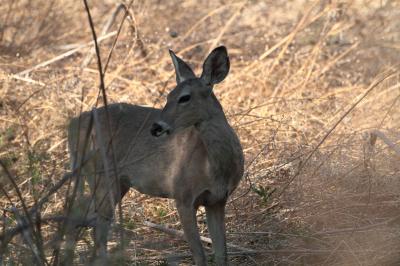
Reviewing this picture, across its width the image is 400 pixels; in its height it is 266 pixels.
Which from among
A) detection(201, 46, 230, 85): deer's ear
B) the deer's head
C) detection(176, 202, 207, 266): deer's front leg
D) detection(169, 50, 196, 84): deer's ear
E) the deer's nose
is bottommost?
detection(176, 202, 207, 266): deer's front leg

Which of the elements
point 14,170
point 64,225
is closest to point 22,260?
point 64,225

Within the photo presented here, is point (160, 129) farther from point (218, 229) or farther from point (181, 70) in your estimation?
point (218, 229)

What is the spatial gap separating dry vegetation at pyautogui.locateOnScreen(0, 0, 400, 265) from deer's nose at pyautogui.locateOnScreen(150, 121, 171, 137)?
0.74 meters

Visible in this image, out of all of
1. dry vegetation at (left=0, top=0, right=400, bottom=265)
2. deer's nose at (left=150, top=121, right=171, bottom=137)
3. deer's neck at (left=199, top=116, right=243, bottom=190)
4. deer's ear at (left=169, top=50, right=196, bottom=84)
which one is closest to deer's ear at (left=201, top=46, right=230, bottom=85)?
deer's ear at (left=169, top=50, right=196, bottom=84)

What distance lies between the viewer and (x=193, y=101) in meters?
5.58

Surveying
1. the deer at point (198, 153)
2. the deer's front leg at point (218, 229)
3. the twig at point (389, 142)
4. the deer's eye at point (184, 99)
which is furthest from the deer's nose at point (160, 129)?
the twig at point (389, 142)

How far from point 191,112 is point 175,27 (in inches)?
283

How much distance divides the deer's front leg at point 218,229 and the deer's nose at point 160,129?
0.68m

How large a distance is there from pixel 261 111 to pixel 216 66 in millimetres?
3699

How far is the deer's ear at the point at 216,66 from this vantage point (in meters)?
5.74

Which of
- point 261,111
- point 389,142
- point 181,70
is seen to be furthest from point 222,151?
point 261,111

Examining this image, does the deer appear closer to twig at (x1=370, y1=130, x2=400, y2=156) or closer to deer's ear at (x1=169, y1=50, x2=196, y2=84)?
deer's ear at (x1=169, y1=50, x2=196, y2=84)

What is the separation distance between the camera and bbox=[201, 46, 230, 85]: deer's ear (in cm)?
574

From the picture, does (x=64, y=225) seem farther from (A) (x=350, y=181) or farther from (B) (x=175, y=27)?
(B) (x=175, y=27)
